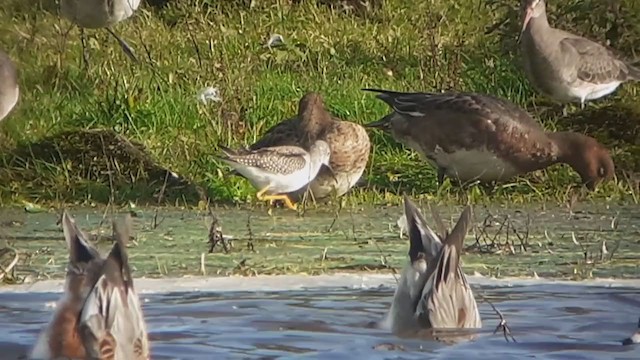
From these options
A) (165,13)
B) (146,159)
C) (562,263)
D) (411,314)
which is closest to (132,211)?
(146,159)

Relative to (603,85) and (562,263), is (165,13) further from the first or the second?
(562,263)

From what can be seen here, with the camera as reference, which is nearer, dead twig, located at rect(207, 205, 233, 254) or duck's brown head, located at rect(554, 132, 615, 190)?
dead twig, located at rect(207, 205, 233, 254)

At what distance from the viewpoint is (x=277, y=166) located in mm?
8992

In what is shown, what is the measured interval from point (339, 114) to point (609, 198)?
7.47ft

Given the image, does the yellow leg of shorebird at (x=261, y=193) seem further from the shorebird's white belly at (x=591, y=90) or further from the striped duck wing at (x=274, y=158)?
the shorebird's white belly at (x=591, y=90)

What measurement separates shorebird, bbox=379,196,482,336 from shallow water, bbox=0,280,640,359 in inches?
2.9

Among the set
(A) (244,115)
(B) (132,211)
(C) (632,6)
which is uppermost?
(C) (632,6)

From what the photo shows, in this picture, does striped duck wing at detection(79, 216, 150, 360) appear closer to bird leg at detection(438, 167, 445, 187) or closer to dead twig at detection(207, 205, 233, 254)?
dead twig at detection(207, 205, 233, 254)

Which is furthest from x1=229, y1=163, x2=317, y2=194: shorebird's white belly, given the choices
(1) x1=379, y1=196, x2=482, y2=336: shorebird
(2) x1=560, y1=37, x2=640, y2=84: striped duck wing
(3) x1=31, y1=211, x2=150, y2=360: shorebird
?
(3) x1=31, y1=211, x2=150, y2=360: shorebird

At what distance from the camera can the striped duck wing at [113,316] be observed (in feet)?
13.5

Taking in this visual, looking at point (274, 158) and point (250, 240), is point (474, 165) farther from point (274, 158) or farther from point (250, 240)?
point (250, 240)

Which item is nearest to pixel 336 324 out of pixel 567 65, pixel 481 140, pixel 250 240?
pixel 250 240

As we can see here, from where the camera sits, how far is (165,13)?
13734 millimetres

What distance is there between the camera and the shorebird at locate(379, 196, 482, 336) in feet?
16.0
